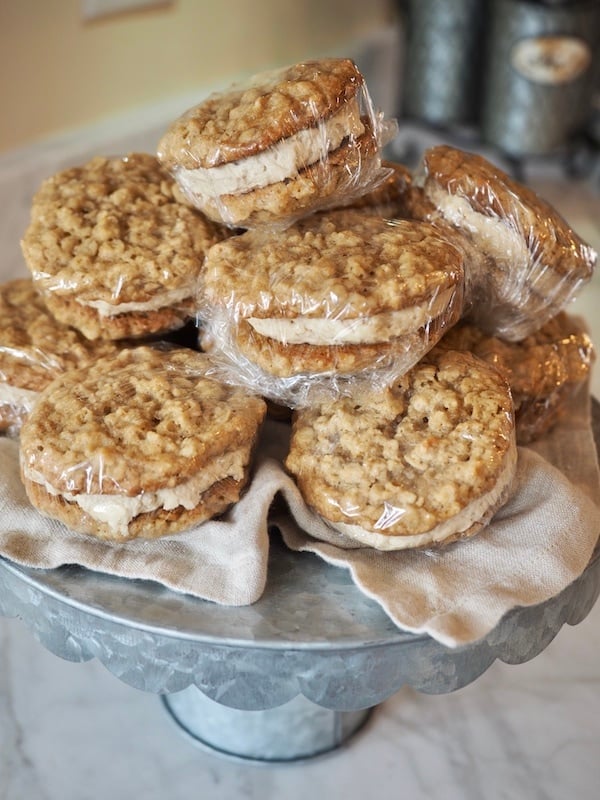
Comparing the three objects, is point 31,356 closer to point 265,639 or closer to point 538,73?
point 265,639

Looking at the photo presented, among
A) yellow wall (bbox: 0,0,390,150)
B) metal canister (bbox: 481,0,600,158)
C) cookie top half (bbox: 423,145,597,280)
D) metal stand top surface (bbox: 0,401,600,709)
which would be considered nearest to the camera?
metal stand top surface (bbox: 0,401,600,709)

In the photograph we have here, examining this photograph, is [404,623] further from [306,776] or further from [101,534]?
[306,776]

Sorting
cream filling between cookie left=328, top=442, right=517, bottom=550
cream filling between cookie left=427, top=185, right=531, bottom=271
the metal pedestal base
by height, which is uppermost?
cream filling between cookie left=427, top=185, right=531, bottom=271

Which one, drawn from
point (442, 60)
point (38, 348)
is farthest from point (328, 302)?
point (442, 60)

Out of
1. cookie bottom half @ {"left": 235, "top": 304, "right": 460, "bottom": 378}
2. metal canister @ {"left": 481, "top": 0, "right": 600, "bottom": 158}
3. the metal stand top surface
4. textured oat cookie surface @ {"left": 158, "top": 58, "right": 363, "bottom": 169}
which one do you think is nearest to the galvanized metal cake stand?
the metal stand top surface

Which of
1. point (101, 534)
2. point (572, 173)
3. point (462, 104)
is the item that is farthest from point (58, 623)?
point (572, 173)

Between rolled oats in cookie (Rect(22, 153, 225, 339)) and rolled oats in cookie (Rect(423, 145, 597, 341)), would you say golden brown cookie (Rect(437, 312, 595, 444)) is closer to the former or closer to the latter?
rolled oats in cookie (Rect(423, 145, 597, 341))
